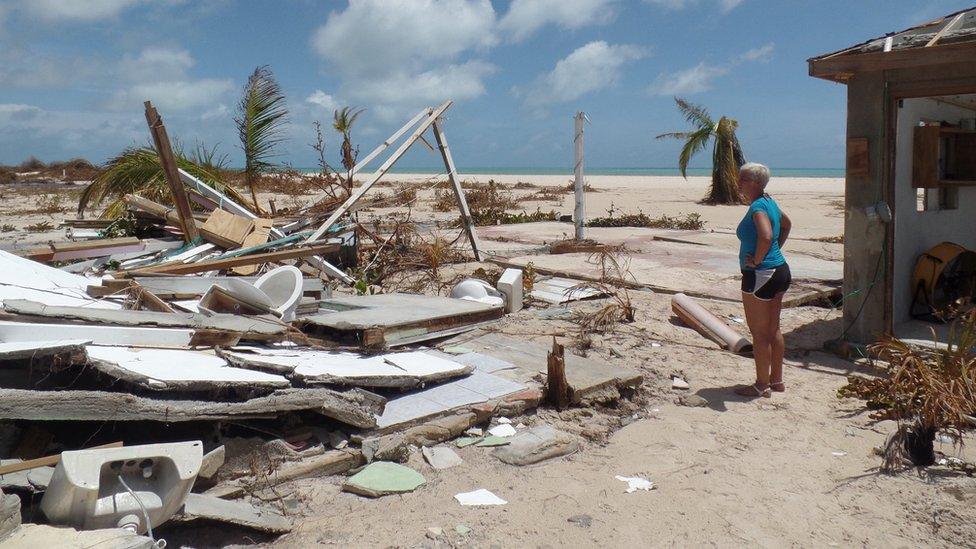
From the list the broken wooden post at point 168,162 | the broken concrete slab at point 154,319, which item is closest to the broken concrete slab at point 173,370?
the broken concrete slab at point 154,319

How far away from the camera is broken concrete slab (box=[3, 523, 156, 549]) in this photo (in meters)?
2.77

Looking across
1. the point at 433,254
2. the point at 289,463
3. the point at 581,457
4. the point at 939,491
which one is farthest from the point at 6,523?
the point at 433,254

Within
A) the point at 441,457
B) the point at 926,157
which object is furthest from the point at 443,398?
the point at 926,157

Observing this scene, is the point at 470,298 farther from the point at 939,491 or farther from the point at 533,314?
the point at 939,491

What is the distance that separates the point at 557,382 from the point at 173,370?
2.39 meters

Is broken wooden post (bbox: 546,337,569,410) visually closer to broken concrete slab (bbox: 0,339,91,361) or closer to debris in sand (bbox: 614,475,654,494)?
debris in sand (bbox: 614,475,654,494)

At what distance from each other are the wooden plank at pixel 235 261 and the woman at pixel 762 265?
543 centimetres

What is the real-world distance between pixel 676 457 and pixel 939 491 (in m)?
1.35

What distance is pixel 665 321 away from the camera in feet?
25.3

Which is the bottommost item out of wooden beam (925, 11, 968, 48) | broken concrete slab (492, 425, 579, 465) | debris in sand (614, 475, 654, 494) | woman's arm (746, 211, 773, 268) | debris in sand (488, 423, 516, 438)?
debris in sand (614, 475, 654, 494)

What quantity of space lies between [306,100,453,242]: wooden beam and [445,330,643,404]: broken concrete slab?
3250 mm

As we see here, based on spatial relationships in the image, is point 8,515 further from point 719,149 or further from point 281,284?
point 719,149

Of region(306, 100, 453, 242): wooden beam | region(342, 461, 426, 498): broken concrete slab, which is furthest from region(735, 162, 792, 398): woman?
region(306, 100, 453, 242): wooden beam

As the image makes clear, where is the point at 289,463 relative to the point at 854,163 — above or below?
below
